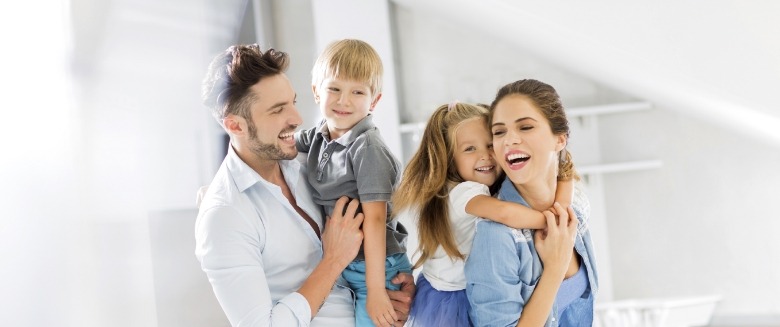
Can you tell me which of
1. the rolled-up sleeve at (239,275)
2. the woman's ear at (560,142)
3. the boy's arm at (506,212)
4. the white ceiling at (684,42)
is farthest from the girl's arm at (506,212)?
the white ceiling at (684,42)

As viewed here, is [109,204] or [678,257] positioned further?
[678,257]

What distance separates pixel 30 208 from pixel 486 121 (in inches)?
32.1

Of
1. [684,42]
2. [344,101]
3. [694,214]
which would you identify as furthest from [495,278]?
[694,214]

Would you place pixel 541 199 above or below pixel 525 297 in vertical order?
above

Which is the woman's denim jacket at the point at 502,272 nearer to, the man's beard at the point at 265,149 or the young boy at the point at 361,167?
the young boy at the point at 361,167

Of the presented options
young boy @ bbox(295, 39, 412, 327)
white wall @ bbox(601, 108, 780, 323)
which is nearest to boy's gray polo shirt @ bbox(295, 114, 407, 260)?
young boy @ bbox(295, 39, 412, 327)

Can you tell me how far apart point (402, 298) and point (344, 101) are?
399 mm

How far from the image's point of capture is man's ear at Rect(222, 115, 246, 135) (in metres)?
1.49

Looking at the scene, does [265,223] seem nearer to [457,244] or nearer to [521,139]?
[457,244]

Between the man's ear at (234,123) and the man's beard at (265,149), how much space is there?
2 cm

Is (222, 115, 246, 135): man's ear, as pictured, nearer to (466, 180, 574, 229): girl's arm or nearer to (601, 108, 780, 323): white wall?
(466, 180, 574, 229): girl's arm

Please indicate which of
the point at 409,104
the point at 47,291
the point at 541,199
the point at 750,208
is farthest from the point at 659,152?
the point at 47,291

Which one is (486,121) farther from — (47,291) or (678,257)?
(678,257)

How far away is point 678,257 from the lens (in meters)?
3.31
